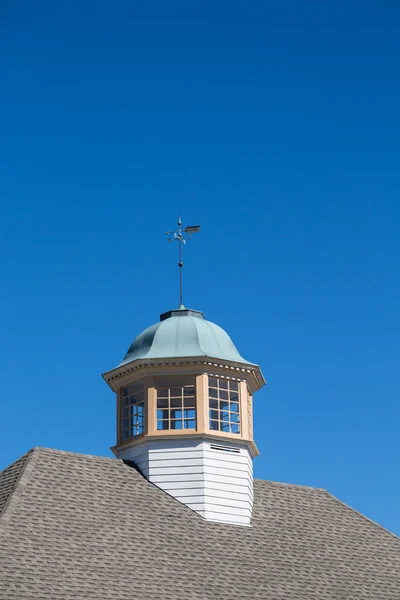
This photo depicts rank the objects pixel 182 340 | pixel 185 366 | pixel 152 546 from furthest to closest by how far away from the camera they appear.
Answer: pixel 182 340
pixel 185 366
pixel 152 546

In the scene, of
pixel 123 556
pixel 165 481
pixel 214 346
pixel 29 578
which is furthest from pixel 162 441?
pixel 29 578

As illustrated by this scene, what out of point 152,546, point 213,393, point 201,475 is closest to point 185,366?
point 213,393

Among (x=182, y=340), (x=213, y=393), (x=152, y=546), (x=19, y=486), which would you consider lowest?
(x=152, y=546)

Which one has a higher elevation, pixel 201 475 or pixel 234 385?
pixel 234 385

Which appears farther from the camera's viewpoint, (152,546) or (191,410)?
(191,410)

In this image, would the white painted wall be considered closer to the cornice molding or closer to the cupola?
the cupola

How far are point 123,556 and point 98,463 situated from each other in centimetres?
432

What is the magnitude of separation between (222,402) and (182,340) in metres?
1.93

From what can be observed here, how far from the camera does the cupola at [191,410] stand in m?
28.6

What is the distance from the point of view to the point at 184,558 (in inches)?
993

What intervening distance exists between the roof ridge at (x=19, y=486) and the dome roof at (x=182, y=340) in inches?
Answer: 162

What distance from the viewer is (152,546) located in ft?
82.7

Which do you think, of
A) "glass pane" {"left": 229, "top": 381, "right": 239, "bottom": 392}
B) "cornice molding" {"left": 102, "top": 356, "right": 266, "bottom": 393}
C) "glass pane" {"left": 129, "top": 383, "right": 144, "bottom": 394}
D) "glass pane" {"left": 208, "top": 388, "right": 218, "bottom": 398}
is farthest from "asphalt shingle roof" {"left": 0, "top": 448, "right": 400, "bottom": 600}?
"glass pane" {"left": 229, "top": 381, "right": 239, "bottom": 392}

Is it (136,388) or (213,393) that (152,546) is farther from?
(136,388)
